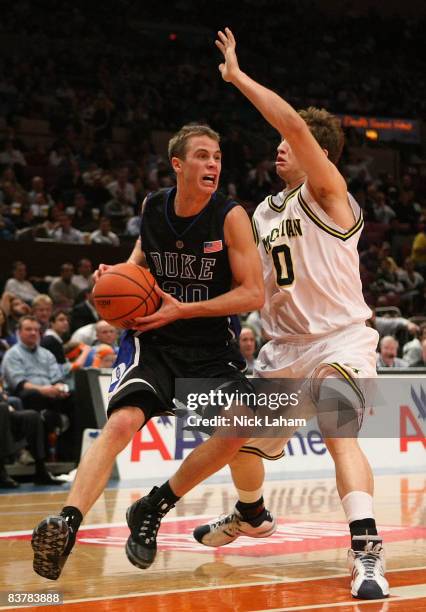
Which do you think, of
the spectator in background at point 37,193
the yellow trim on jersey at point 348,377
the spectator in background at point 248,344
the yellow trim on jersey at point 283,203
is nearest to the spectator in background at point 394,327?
the spectator in background at point 248,344

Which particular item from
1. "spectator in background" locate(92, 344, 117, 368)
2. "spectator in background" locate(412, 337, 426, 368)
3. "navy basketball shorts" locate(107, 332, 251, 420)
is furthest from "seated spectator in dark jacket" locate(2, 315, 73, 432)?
"navy basketball shorts" locate(107, 332, 251, 420)

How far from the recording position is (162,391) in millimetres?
4645

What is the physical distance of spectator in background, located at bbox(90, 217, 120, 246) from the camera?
1525cm

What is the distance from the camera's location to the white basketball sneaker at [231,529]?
537cm

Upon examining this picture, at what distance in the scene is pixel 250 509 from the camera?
5336 mm

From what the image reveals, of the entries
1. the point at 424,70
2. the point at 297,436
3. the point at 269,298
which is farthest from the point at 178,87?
the point at 269,298

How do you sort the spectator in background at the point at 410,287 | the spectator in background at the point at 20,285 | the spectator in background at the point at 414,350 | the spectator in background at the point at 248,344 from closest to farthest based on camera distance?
the spectator in background at the point at 248,344, the spectator in background at the point at 414,350, the spectator in background at the point at 20,285, the spectator in background at the point at 410,287

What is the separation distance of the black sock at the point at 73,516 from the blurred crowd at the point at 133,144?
5405 mm

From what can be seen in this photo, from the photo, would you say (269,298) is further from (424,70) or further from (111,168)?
(424,70)

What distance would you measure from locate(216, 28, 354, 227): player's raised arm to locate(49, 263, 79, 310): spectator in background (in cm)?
897

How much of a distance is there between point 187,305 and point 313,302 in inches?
25.1

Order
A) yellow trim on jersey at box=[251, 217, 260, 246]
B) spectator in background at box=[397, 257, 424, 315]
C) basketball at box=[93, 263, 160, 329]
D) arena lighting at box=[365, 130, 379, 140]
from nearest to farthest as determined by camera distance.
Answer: basketball at box=[93, 263, 160, 329] < yellow trim on jersey at box=[251, 217, 260, 246] < spectator in background at box=[397, 257, 424, 315] < arena lighting at box=[365, 130, 379, 140]

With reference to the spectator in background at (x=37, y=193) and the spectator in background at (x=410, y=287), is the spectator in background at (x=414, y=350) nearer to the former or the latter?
the spectator in background at (x=410, y=287)

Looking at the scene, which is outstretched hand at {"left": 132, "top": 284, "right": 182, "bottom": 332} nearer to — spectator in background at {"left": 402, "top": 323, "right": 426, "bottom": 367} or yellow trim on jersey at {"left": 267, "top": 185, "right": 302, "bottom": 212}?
yellow trim on jersey at {"left": 267, "top": 185, "right": 302, "bottom": 212}
